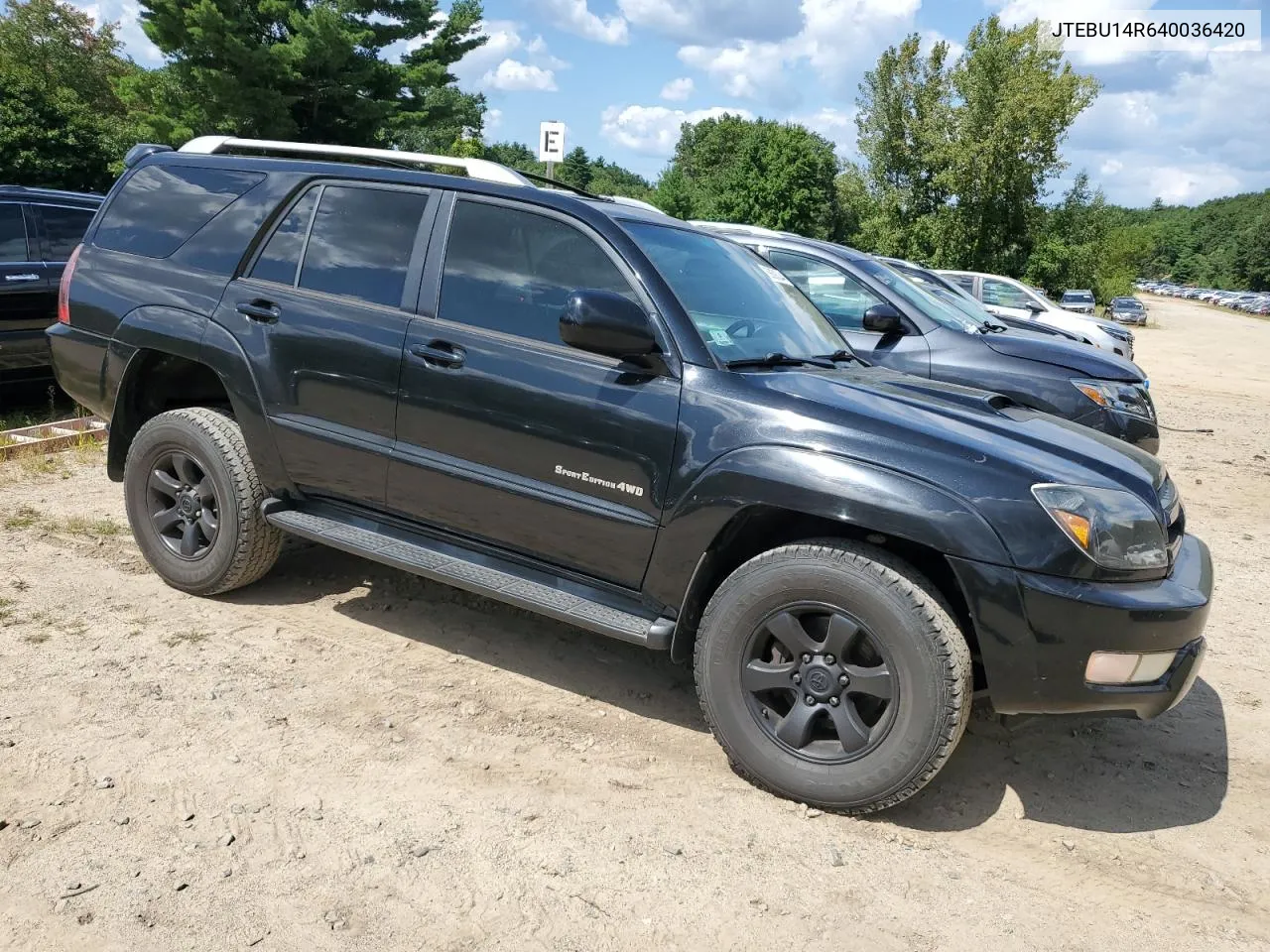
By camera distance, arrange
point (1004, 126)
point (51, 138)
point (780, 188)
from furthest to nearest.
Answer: point (780, 188) → point (1004, 126) → point (51, 138)

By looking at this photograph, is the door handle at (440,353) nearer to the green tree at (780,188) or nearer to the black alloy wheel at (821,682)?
the black alloy wheel at (821,682)

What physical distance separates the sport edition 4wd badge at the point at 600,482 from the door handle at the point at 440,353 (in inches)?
22.6

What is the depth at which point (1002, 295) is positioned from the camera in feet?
53.3

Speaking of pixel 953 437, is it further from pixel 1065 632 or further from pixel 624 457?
pixel 624 457

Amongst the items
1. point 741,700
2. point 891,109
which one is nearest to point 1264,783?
point 741,700

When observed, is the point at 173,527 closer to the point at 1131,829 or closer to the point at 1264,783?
the point at 1131,829

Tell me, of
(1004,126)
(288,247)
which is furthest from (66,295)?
(1004,126)

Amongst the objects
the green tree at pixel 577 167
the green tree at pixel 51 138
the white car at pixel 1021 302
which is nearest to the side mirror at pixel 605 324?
the white car at pixel 1021 302

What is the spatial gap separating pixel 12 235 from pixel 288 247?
4907mm

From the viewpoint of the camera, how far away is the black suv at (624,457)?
2.91 meters

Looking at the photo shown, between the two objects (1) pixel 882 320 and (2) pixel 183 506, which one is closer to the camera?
(2) pixel 183 506

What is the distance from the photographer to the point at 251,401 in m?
4.14

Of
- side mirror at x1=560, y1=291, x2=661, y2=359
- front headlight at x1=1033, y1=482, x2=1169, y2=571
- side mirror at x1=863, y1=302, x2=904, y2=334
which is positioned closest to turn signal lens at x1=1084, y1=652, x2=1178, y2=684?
front headlight at x1=1033, y1=482, x2=1169, y2=571

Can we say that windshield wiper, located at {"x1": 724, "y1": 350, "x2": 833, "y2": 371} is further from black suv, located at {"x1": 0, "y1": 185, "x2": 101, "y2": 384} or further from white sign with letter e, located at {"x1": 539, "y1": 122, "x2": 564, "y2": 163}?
white sign with letter e, located at {"x1": 539, "y1": 122, "x2": 564, "y2": 163}
